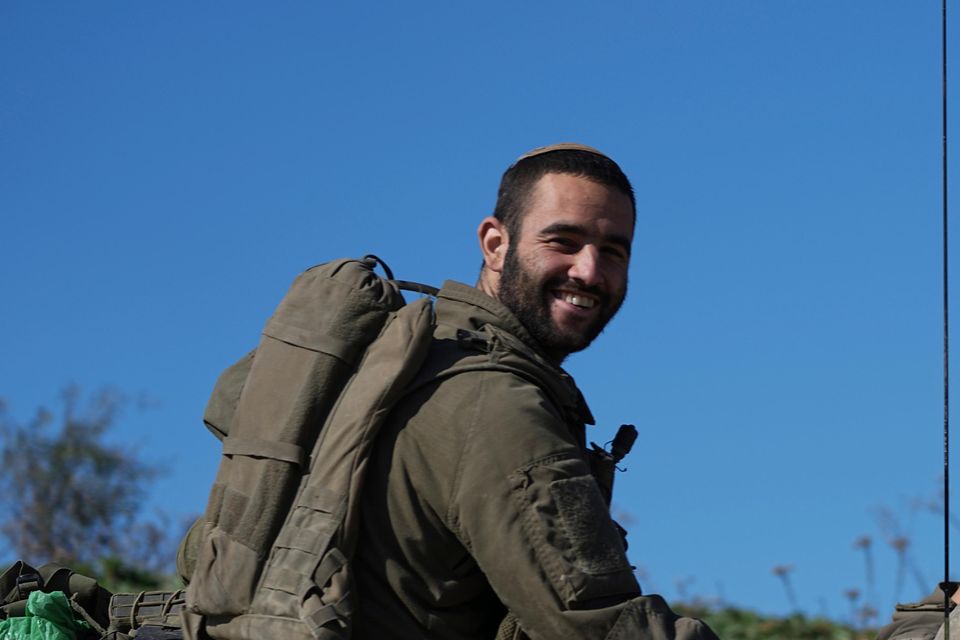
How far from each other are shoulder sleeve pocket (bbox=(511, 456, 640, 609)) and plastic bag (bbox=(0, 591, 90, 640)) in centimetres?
182

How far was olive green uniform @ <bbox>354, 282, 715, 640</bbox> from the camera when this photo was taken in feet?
11.6

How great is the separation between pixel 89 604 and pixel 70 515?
13.8m

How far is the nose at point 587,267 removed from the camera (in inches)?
164

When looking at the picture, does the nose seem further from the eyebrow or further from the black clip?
the black clip

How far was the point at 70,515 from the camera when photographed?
59.3 feet

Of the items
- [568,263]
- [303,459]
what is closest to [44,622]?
[303,459]

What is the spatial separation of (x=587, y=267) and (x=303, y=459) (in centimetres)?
99

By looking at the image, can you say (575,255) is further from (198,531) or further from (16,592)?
(16,592)

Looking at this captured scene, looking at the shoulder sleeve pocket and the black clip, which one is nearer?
the shoulder sleeve pocket

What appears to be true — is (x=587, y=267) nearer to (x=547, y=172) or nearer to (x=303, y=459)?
(x=547, y=172)

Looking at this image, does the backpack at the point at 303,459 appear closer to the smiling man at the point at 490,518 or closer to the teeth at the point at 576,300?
the smiling man at the point at 490,518

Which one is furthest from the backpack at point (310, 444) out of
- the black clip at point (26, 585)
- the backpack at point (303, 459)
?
the black clip at point (26, 585)

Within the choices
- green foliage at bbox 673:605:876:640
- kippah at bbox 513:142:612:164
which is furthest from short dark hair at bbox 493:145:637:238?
green foliage at bbox 673:605:876:640

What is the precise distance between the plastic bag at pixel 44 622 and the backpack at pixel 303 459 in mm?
928
